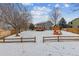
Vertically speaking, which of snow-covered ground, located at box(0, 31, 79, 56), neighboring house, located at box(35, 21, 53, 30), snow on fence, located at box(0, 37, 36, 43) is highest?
neighboring house, located at box(35, 21, 53, 30)

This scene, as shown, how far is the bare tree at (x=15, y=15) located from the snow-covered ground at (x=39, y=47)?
11cm

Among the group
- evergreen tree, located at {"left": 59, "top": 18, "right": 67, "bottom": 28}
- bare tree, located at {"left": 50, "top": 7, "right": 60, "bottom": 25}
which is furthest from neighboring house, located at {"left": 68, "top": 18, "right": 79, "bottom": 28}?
bare tree, located at {"left": 50, "top": 7, "right": 60, "bottom": 25}

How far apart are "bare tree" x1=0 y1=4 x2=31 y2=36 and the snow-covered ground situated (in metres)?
0.11

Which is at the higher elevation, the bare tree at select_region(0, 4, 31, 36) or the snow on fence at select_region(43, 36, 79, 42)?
the bare tree at select_region(0, 4, 31, 36)

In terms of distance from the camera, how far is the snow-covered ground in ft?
7.50

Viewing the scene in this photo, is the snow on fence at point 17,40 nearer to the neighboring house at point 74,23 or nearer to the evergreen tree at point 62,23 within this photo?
the evergreen tree at point 62,23

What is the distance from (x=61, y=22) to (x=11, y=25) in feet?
1.82

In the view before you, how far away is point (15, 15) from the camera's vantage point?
2297mm

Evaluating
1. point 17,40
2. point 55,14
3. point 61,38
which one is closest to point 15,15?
point 17,40

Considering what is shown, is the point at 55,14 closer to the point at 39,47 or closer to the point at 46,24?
the point at 46,24

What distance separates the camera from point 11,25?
7.52 ft

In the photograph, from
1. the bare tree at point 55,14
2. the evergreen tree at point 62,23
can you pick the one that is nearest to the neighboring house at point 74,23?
the evergreen tree at point 62,23

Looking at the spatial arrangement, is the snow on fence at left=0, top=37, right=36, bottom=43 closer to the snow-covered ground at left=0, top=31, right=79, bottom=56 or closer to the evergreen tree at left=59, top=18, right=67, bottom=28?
the snow-covered ground at left=0, top=31, right=79, bottom=56

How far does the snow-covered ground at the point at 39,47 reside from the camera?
2285mm
